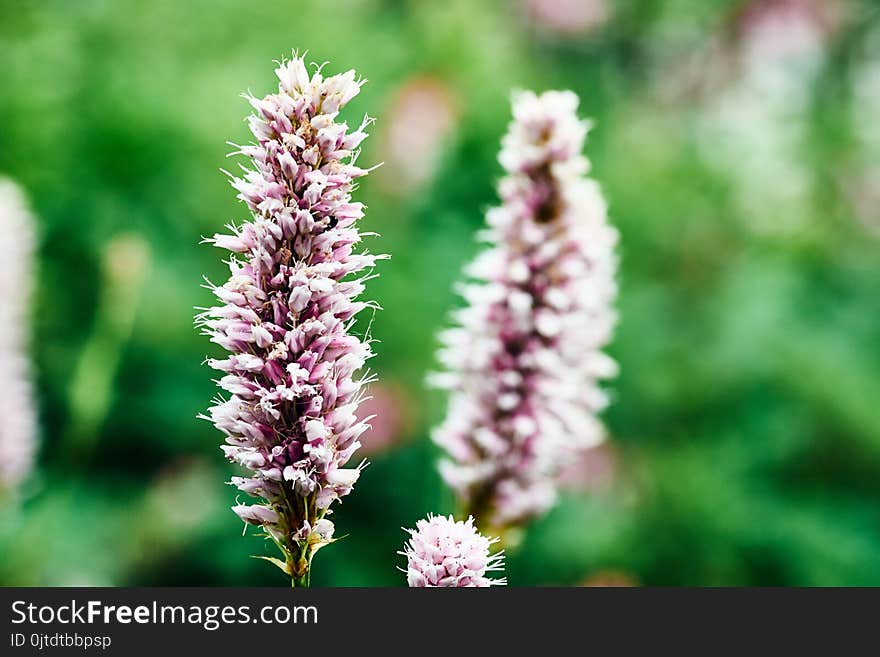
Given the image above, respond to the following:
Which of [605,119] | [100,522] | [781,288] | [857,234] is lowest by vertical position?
[100,522]

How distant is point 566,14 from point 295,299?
165 inches

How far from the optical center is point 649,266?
375cm

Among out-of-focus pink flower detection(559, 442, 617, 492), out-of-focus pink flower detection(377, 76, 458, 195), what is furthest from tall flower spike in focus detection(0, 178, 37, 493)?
out-of-focus pink flower detection(559, 442, 617, 492)

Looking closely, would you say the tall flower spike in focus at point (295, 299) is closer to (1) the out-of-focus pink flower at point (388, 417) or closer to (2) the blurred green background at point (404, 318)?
(2) the blurred green background at point (404, 318)

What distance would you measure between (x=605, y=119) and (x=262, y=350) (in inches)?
141

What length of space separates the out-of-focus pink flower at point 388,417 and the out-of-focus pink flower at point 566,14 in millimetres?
2436

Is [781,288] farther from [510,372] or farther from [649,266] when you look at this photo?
[510,372]

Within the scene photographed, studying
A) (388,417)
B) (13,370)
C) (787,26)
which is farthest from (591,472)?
(787,26)

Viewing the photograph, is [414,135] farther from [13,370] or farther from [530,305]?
[530,305]

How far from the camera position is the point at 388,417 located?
9.73 feet

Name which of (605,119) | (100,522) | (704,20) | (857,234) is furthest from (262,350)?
(704,20)

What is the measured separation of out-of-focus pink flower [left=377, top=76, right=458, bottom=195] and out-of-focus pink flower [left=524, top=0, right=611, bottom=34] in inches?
56.9

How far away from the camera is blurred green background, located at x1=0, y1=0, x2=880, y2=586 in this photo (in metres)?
2.81

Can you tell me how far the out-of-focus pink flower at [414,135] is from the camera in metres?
3.30
